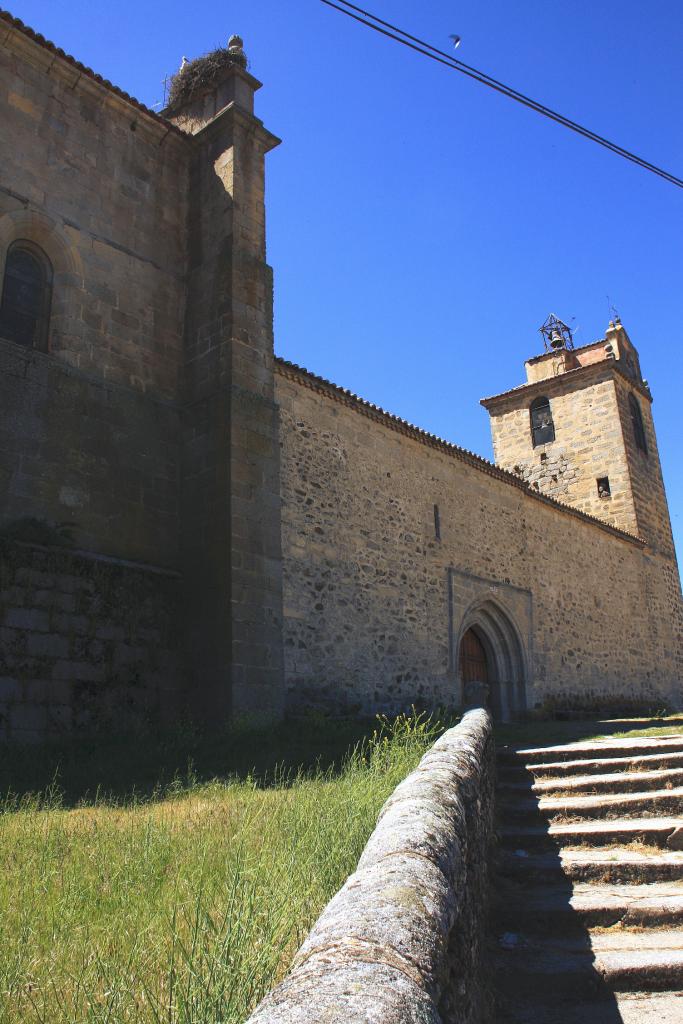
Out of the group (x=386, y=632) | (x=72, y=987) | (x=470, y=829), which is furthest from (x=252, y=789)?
(x=386, y=632)

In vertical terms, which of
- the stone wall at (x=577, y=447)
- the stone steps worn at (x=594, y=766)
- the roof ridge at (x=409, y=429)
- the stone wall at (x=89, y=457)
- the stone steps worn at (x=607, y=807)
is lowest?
the stone steps worn at (x=607, y=807)

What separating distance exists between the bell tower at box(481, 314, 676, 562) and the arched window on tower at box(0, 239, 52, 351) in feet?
57.2

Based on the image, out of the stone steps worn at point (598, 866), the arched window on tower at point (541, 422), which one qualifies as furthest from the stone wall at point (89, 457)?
the arched window on tower at point (541, 422)

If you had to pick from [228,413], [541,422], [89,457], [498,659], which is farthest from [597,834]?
[541,422]

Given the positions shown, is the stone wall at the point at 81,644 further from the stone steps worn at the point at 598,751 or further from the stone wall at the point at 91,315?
the stone steps worn at the point at 598,751

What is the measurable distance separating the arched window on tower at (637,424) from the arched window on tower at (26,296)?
19.4 metres

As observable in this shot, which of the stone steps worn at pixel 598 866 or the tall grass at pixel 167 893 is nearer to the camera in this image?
the tall grass at pixel 167 893

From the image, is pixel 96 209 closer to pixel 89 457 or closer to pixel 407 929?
pixel 89 457

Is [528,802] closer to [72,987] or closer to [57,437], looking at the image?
[72,987]

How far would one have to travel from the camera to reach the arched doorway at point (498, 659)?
15867 millimetres

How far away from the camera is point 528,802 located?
6.41 m

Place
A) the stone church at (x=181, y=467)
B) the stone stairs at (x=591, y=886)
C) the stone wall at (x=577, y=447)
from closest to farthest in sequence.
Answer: the stone stairs at (x=591, y=886)
the stone church at (x=181, y=467)
the stone wall at (x=577, y=447)

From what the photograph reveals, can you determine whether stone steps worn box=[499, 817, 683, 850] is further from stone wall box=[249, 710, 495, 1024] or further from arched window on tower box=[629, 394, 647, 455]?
arched window on tower box=[629, 394, 647, 455]

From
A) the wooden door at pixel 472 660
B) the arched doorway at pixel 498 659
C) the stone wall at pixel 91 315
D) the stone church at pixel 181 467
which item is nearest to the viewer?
the stone church at pixel 181 467
